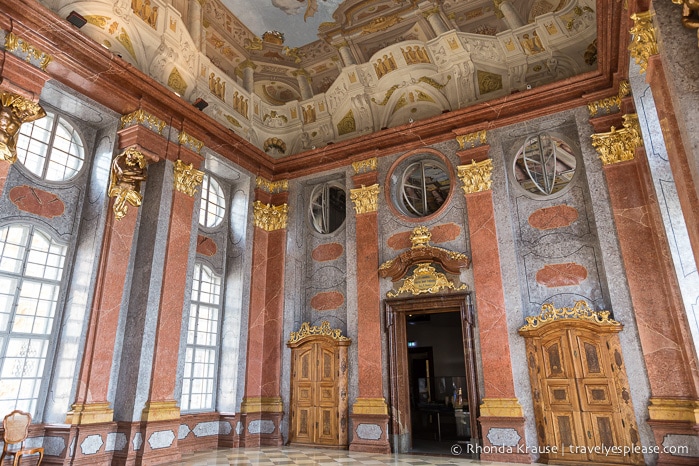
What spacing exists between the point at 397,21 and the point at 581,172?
5583mm

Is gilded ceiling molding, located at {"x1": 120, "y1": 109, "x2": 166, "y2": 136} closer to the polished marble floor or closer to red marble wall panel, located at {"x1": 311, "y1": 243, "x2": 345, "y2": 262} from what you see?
red marble wall panel, located at {"x1": 311, "y1": 243, "x2": 345, "y2": 262}

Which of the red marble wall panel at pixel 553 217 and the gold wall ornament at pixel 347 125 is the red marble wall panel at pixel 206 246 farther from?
the red marble wall panel at pixel 553 217

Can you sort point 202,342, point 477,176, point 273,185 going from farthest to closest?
point 273,185, point 202,342, point 477,176

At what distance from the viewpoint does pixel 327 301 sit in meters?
11.3

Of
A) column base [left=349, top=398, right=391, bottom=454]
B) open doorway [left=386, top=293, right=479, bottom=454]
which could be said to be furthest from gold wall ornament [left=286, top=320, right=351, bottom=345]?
column base [left=349, top=398, right=391, bottom=454]

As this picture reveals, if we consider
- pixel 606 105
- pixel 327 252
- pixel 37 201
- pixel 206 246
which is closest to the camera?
pixel 37 201

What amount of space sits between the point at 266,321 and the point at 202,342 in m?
1.61

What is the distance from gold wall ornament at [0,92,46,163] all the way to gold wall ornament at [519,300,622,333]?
30.3 feet

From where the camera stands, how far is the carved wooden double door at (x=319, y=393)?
1005 centimetres

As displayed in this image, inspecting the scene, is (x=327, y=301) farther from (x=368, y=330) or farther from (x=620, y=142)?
(x=620, y=142)

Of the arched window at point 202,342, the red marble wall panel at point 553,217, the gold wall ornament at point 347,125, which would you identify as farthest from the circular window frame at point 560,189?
the arched window at point 202,342

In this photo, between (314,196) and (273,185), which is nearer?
(314,196)

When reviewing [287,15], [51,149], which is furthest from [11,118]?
[287,15]

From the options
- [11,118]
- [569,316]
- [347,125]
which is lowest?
[569,316]
